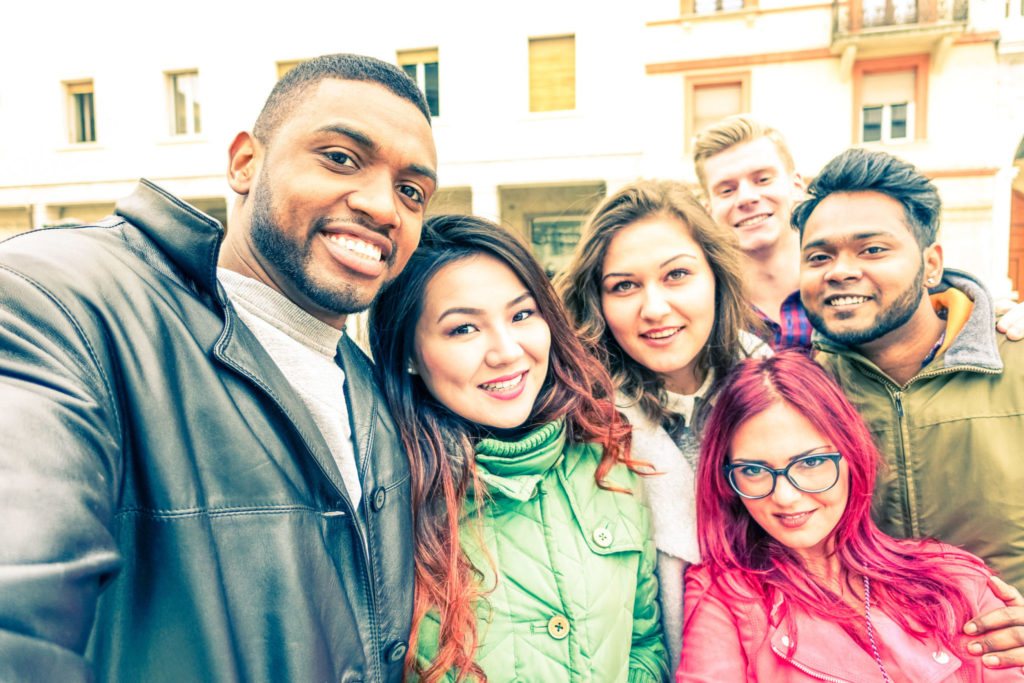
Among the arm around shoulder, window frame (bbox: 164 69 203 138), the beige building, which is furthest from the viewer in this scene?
window frame (bbox: 164 69 203 138)

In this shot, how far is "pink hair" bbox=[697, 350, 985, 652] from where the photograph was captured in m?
1.73

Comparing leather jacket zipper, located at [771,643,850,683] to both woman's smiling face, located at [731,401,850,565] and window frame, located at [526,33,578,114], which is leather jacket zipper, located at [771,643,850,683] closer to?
woman's smiling face, located at [731,401,850,565]

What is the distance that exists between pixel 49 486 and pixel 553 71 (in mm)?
13818

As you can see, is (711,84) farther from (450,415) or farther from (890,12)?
(450,415)

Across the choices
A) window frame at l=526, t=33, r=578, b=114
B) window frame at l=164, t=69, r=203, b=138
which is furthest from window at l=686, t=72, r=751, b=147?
window frame at l=164, t=69, r=203, b=138

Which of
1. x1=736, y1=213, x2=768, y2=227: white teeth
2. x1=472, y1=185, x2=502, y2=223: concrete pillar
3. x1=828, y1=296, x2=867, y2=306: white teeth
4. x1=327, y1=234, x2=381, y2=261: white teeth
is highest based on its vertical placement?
x1=472, y1=185, x2=502, y2=223: concrete pillar

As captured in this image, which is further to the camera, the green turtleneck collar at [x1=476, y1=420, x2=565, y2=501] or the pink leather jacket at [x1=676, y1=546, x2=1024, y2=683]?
the green turtleneck collar at [x1=476, y1=420, x2=565, y2=501]

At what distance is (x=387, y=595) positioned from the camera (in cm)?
143

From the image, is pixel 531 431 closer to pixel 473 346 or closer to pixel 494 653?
pixel 473 346

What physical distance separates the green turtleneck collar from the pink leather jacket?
0.64 meters

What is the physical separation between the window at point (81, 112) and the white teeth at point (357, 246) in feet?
59.8

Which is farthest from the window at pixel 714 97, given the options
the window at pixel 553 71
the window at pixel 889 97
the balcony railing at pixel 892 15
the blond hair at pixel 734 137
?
the blond hair at pixel 734 137

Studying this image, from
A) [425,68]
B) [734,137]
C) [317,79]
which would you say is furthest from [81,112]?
[317,79]

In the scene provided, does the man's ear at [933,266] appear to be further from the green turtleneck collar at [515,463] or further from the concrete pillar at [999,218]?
the concrete pillar at [999,218]
